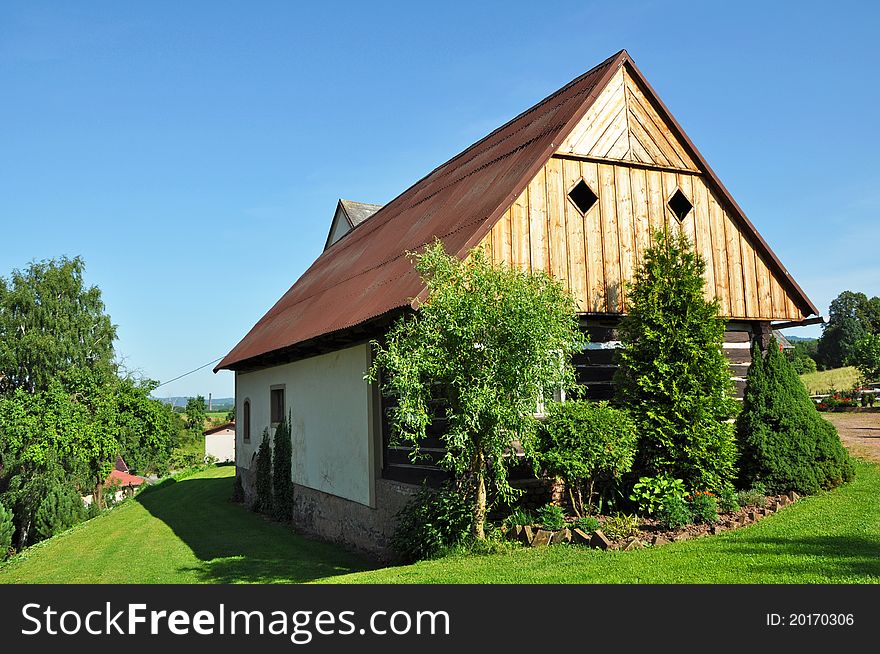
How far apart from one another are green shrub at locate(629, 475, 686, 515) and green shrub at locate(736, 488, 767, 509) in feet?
2.74

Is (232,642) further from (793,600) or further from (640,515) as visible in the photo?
(640,515)

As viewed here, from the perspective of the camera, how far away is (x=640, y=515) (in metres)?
9.55

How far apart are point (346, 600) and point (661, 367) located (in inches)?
218

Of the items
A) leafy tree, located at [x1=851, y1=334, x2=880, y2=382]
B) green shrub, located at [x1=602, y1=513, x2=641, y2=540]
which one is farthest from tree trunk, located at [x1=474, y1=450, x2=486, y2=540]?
leafy tree, located at [x1=851, y1=334, x2=880, y2=382]

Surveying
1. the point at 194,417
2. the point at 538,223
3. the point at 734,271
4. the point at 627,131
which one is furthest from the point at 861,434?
the point at 194,417

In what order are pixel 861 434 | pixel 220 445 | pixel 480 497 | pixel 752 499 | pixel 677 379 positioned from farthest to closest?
1. pixel 220 445
2. pixel 861 434
3. pixel 677 379
4. pixel 752 499
5. pixel 480 497

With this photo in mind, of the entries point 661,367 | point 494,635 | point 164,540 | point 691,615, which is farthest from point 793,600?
point 164,540

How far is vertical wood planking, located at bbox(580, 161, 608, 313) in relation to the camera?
1147 centimetres

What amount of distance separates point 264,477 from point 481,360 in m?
10.9

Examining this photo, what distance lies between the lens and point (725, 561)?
23.0 ft

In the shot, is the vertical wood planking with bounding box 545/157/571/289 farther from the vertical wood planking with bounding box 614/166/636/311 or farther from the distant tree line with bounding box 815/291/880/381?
the distant tree line with bounding box 815/291/880/381

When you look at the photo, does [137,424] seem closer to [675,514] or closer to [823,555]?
[675,514]

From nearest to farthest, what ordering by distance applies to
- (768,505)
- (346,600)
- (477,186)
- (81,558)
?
(346,600) → (768,505) → (477,186) → (81,558)

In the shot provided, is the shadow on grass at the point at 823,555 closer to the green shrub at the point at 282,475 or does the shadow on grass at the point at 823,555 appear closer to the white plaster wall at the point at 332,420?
the white plaster wall at the point at 332,420
